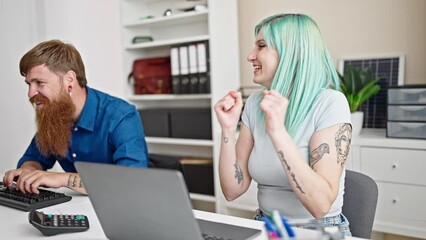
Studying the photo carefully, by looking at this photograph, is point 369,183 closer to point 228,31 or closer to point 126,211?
point 126,211

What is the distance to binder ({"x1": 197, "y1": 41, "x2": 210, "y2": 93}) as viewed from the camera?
2.95m

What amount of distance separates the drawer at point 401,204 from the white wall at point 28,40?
2.01 meters

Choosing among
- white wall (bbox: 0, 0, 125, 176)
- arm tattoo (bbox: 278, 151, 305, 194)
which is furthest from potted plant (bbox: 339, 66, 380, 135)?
white wall (bbox: 0, 0, 125, 176)

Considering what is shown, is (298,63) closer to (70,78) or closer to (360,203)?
(360,203)

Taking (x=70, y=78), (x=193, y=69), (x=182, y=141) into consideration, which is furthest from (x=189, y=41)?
(x=70, y=78)

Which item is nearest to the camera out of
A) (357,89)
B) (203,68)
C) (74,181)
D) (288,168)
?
(288,168)

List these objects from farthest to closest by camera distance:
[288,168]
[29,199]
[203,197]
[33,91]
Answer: [203,197] → [33,91] → [29,199] → [288,168]

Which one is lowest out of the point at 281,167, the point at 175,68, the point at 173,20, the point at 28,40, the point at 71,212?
the point at 71,212

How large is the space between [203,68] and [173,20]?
47 cm

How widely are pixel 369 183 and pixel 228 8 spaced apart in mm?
1945

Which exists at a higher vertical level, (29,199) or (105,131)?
(105,131)

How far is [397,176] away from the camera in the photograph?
225cm

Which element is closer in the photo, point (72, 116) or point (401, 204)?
point (72, 116)

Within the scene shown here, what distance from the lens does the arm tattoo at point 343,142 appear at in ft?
4.27
